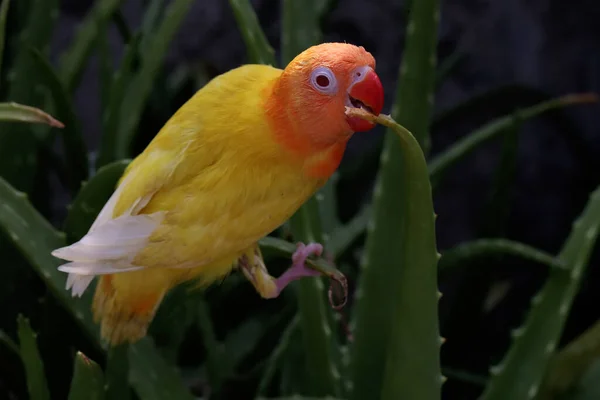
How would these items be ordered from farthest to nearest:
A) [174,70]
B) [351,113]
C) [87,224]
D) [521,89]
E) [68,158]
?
1. [174,70]
2. [521,89]
3. [68,158]
4. [87,224]
5. [351,113]

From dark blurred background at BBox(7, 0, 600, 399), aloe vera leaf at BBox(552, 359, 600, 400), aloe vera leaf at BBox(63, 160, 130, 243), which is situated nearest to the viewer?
aloe vera leaf at BBox(63, 160, 130, 243)

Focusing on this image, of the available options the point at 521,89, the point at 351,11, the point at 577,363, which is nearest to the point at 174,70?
the point at 351,11

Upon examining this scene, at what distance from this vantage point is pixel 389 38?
73 centimetres

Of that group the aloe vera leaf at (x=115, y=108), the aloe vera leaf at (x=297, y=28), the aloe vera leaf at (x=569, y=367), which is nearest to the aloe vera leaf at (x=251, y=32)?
the aloe vera leaf at (x=297, y=28)

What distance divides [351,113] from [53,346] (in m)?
0.32

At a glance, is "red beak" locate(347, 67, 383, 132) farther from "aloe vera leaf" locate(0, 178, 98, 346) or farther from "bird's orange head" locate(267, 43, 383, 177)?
"aloe vera leaf" locate(0, 178, 98, 346)

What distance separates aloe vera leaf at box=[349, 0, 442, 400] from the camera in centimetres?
25

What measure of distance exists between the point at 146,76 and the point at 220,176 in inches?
8.9

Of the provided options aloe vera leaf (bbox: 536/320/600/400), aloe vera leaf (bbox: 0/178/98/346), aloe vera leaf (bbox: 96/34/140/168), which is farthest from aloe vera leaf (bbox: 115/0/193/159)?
aloe vera leaf (bbox: 536/320/600/400)

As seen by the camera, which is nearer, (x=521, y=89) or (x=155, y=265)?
(x=155, y=265)

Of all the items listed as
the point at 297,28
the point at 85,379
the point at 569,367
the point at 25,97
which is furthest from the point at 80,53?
the point at 569,367

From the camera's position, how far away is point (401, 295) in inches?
10.6

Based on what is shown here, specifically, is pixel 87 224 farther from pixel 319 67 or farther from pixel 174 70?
pixel 174 70

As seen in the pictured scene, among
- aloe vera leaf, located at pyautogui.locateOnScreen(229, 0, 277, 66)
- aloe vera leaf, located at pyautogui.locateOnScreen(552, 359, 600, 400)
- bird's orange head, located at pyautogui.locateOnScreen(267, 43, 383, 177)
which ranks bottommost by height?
aloe vera leaf, located at pyautogui.locateOnScreen(552, 359, 600, 400)
